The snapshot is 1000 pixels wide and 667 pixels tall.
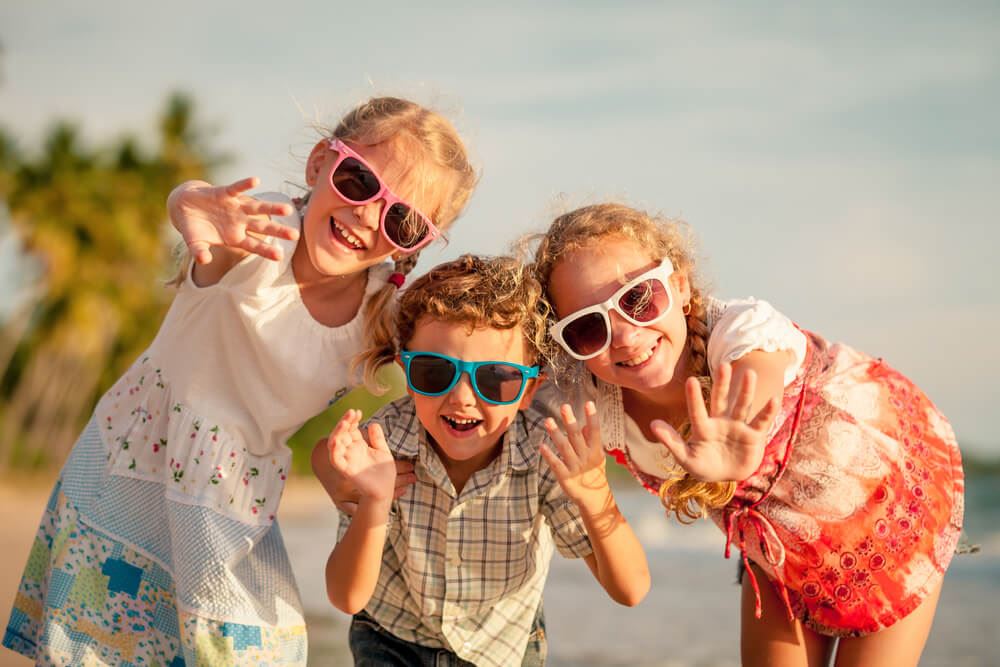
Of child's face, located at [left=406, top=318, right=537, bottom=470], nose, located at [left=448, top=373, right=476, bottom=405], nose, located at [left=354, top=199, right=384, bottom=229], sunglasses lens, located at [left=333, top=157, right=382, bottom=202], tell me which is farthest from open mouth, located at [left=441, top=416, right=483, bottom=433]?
sunglasses lens, located at [left=333, top=157, right=382, bottom=202]

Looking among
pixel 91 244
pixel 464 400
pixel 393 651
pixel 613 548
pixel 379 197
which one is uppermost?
pixel 379 197

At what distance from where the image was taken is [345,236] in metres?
3.43

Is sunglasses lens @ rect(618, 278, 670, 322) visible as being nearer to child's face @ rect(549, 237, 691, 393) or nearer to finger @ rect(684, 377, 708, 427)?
child's face @ rect(549, 237, 691, 393)

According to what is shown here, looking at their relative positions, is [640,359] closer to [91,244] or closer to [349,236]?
[349,236]

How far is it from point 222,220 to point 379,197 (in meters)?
0.54

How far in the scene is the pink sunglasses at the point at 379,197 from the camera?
340 centimetres

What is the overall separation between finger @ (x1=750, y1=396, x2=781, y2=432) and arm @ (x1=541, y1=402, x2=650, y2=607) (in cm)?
52

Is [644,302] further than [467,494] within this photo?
No

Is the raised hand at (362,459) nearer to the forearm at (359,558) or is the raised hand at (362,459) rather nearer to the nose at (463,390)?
the forearm at (359,558)

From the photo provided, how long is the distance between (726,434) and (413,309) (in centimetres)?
121

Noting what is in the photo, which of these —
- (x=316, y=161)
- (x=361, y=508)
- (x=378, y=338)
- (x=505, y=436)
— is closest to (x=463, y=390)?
(x=505, y=436)

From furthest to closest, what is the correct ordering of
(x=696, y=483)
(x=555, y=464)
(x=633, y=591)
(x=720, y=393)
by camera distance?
(x=696, y=483) → (x=633, y=591) → (x=555, y=464) → (x=720, y=393)

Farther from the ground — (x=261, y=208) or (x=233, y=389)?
(x=261, y=208)

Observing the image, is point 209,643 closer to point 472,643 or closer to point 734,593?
point 472,643
